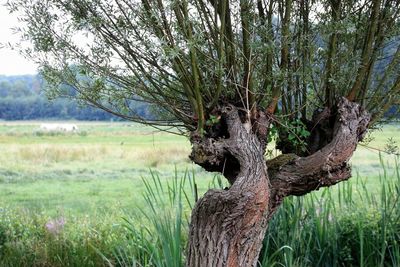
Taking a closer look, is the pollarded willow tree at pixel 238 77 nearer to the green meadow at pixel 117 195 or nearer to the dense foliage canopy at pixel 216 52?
the dense foliage canopy at pixel 216 52

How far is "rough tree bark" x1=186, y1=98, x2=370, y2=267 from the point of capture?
1.42 metres

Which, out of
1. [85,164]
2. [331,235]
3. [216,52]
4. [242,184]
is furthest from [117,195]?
[242,184]

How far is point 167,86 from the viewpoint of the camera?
170 cm

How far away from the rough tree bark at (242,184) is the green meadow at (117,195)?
10.3 inches

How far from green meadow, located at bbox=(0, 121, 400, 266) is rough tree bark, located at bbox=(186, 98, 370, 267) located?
261 millimetres

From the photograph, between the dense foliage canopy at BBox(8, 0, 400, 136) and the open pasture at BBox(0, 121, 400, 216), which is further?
the open pasture at BBox(0, 121, 400, 216)

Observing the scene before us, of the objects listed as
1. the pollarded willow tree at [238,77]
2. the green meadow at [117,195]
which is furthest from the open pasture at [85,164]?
the pollarded willow tree at [238,77]

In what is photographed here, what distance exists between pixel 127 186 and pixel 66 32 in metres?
5.56

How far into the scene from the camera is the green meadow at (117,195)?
2.24 metres

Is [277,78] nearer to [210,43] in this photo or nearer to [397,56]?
[210,43]

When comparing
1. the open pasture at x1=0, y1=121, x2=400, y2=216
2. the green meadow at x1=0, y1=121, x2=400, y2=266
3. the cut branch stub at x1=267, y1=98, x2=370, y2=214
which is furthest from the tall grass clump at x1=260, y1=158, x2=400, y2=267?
the open pasture at x1=0, y1=121, x2=400, y2=216

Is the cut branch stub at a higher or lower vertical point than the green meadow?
higher

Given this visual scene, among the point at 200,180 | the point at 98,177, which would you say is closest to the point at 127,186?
the point at 98,177

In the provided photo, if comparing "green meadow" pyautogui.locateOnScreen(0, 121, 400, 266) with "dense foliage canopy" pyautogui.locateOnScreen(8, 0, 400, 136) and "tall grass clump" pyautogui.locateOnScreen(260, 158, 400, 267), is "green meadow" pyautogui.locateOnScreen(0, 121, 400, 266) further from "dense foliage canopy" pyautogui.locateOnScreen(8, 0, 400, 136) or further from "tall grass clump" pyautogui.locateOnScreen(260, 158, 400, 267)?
"dense foliage canopy" pyautogui.locateOnScreen(8, 0, 400, 136)
